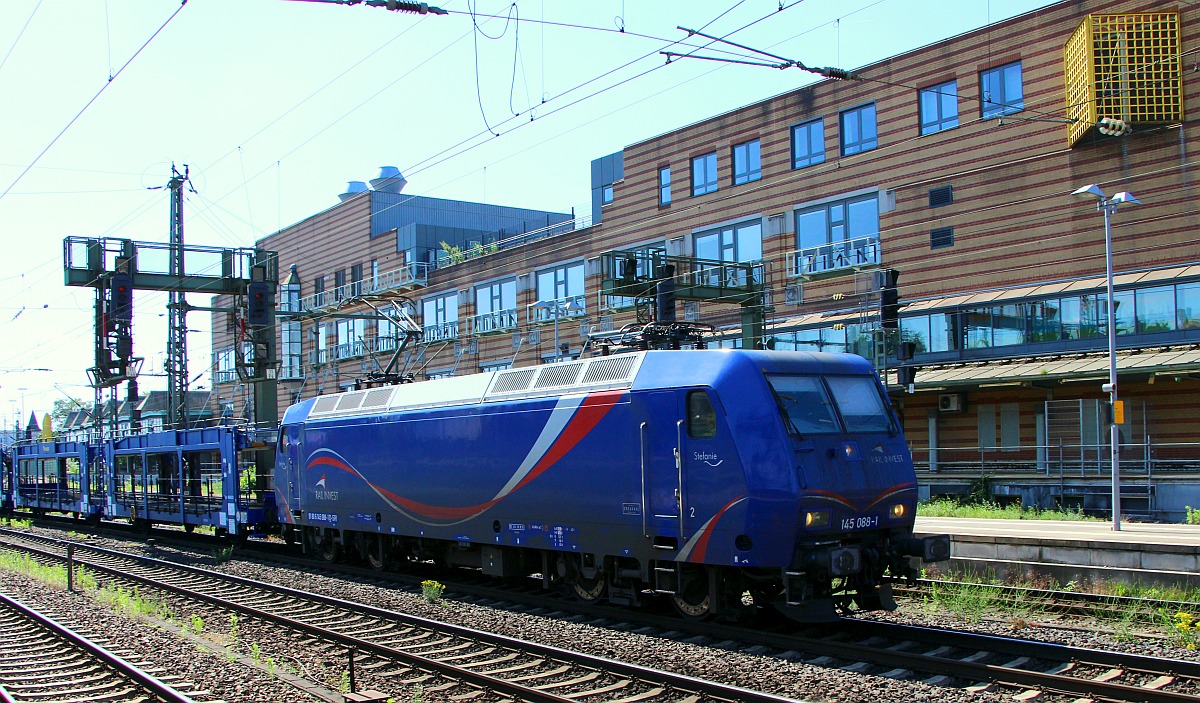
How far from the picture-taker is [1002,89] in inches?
1094

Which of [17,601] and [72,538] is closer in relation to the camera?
[17,601]

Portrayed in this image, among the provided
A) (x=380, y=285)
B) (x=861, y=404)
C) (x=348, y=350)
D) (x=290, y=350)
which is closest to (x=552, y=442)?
(x=861, y=404)

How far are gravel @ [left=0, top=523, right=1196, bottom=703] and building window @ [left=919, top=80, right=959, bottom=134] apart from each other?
745 inches

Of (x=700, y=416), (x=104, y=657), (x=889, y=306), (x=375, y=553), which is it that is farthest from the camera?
(x=889, y=306)

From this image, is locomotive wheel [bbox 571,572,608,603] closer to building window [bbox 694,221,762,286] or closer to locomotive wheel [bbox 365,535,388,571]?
locomotive wheel [bbox 365,535,388,571]

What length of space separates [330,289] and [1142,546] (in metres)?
45.1

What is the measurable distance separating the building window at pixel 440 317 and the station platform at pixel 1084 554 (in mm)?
32535

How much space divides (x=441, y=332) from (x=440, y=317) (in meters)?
1.02

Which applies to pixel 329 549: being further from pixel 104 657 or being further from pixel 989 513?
pixel 989 513

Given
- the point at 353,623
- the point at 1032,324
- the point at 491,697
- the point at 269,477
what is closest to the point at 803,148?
the point at 1032,324

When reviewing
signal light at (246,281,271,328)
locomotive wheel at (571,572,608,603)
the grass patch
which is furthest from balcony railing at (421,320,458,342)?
locomotive wheel at (571,572,608,603)

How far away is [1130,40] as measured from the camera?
976 inches

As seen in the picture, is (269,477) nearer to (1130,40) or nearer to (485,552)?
(485,552)

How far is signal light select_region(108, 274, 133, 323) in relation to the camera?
2761 cm
